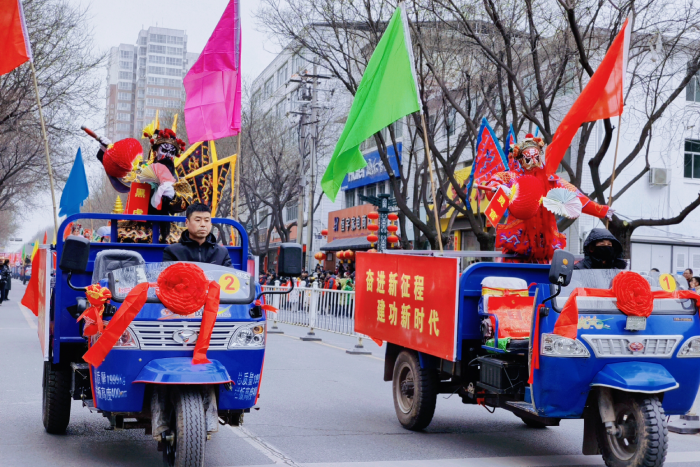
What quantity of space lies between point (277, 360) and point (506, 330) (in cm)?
743

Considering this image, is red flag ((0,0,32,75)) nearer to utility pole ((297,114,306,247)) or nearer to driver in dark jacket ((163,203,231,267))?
driver in dark jacket ((163,203,231,267))

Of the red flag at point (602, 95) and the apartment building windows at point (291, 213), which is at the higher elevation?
the apartment building windows at point (291, 213)

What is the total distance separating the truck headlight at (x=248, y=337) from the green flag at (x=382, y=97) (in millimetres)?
3339

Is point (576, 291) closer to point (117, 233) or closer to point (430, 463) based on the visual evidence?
point (430, 463)

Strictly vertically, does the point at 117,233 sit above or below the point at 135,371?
above

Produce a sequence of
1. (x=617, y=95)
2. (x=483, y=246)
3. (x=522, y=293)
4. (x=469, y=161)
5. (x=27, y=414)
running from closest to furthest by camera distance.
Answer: (x=522, y=293)
(x=27, y=414)
(x=617, y=95)
(x=483, y=246)
(x=469, y=161)

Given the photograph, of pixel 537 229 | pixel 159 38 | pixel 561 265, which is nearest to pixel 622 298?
pixel 561 265

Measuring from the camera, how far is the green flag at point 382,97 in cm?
865

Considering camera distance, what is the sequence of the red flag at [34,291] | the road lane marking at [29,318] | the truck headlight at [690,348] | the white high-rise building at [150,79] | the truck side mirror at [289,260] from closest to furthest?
the truck headlight at [690,348] → the truck side mirror at [289,260] → the red flag at [34,291] → the road lane marking at [29,318] → the white high-rise building at [150,79]

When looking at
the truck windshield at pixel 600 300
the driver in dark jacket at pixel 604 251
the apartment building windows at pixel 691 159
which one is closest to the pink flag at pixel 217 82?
the driver in dark jacket at pixel 604 251

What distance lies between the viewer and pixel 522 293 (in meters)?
6.82

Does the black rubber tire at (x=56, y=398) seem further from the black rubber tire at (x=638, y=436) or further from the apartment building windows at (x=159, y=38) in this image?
the apartment building windows at (x=159, y=38)

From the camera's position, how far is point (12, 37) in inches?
Answer: 362

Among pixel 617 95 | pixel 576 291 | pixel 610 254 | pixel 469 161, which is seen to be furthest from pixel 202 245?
pixel 469 161
